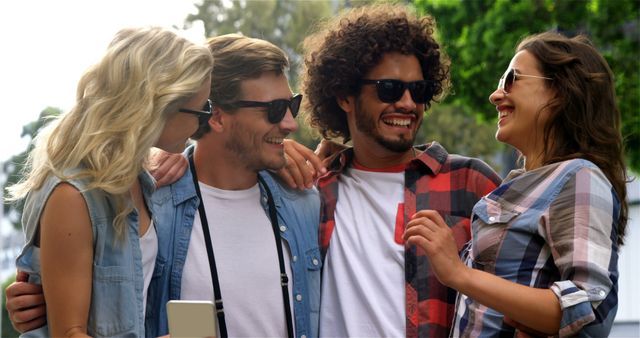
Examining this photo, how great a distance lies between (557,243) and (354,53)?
6.11 ft

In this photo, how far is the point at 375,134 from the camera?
4.59 meters

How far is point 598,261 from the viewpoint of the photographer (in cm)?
329

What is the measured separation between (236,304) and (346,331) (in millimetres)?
477

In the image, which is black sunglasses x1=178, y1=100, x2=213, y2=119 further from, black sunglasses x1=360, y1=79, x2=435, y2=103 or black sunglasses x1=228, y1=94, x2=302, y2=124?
black sunglasses x1=360, y1=79, x2=435, y2=103

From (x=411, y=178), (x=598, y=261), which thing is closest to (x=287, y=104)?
(x=411, y=178)

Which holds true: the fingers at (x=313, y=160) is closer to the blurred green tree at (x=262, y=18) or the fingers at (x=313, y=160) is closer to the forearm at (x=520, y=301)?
the forearm at (x=520, y=301)

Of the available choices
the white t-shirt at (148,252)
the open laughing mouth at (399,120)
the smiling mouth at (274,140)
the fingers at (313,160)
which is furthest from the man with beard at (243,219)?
the open laughing mouth at (399,120)

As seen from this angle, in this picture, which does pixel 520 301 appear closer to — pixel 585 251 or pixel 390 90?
pixel 585 251

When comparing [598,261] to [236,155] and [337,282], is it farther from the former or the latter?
[236,155]

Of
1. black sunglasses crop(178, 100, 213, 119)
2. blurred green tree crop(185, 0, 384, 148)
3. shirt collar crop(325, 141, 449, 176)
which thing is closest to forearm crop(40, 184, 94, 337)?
black sunglasses crop(178, 100, 213, 119)

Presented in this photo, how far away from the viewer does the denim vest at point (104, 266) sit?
333cm

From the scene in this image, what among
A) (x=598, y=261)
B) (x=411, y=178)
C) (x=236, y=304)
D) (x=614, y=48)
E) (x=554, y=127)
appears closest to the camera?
(x=598, y=261)

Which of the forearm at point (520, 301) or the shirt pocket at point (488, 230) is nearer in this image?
the forearm at point (520, 301)

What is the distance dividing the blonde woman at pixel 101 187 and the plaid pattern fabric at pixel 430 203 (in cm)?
113
